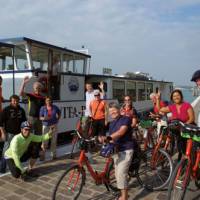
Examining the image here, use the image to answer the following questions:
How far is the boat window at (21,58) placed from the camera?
998cm

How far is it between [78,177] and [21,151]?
1.79 meters

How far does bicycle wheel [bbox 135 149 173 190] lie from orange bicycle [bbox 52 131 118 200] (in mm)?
703

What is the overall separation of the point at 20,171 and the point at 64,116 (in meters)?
4.63

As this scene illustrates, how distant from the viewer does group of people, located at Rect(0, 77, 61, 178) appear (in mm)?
5660

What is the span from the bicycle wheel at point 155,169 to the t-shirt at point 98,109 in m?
2.68

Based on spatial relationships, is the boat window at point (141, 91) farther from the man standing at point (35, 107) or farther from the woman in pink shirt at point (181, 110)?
the woman in pink shirt at point (181, 110)

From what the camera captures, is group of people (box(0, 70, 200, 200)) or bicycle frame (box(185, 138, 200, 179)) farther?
group of people (box(0, 70, 200, 200))

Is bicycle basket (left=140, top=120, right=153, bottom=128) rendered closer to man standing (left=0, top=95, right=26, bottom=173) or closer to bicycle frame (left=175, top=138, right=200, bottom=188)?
bicycle frame (left=175, top=138, right=200, bottom=188)

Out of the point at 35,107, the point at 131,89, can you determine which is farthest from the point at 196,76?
the point at 131,89

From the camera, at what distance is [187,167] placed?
4.12 meters

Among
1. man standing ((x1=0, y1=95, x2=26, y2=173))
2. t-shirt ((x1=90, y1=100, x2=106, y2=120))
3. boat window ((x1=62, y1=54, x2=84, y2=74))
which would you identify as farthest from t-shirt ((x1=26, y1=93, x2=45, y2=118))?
boat window ((x1=62, y1=54, x2=84, y2=74))

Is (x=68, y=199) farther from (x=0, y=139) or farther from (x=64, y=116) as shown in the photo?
(x=64, y=116)

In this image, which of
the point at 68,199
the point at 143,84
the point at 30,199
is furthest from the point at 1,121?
the point at 143,84

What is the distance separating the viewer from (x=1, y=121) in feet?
20.0
